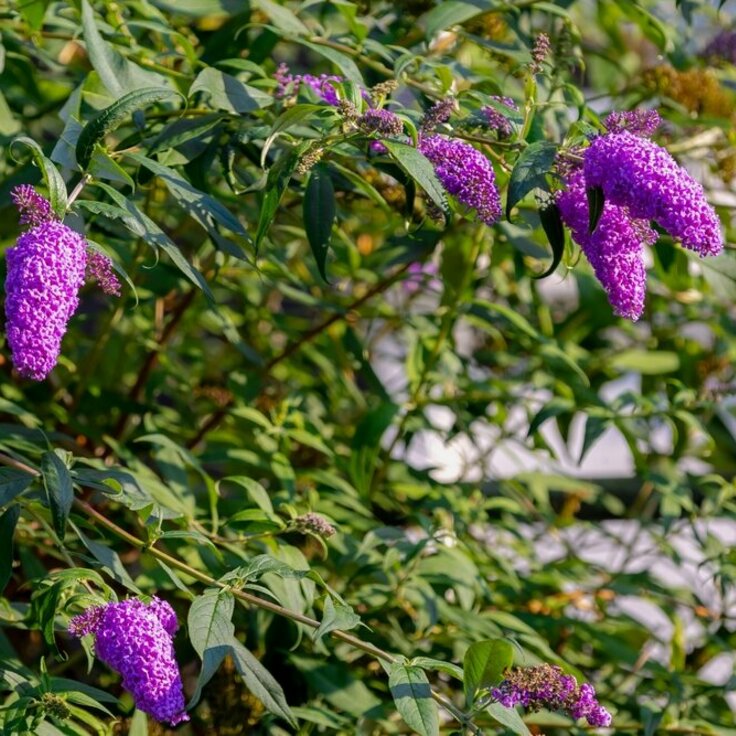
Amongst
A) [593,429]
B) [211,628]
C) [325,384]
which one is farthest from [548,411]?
[211,628]

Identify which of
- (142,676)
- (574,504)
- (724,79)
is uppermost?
(724,79)

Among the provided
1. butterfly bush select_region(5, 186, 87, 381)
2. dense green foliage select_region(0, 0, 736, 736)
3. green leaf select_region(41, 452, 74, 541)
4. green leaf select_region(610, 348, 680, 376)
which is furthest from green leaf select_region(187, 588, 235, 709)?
green leaf select_region(610, 348, 680, 376)

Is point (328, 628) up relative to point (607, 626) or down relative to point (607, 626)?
up

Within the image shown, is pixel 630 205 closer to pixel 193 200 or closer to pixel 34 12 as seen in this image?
pixel 193 200

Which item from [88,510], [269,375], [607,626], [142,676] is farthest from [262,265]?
[142,676]

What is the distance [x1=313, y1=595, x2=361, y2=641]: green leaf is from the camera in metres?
0.99

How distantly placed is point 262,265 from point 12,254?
2.53ft

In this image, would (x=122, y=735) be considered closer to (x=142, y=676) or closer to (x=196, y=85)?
(x=142, y=676)

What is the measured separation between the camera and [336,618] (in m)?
1.04

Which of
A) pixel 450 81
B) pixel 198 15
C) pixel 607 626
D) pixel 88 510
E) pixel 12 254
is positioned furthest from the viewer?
pixel 607 626

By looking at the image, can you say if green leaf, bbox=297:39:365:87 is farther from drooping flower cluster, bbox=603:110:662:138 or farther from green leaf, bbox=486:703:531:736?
green leaf, bbox=486:703:531:736

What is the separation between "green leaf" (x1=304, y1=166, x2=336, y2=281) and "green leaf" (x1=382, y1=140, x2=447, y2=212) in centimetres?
17

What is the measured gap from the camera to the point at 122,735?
152 centimetres

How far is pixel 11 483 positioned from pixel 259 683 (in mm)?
258
